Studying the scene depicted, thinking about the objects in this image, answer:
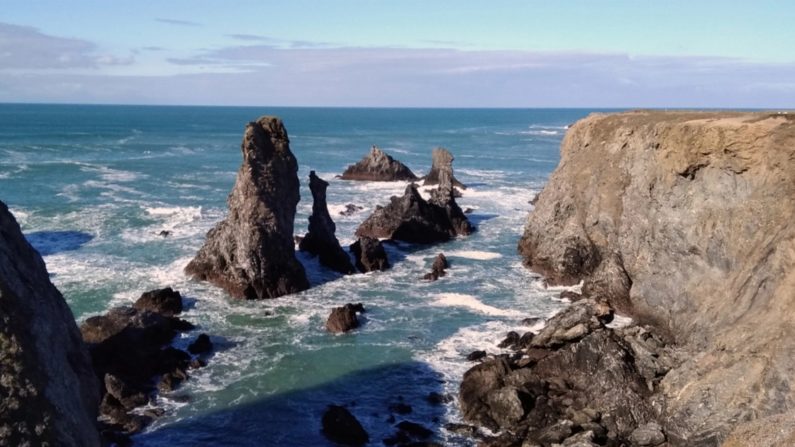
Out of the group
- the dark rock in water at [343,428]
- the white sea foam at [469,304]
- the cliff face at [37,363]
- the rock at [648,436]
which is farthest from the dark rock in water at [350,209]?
the cliff face at [37,363]

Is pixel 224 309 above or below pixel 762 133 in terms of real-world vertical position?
below

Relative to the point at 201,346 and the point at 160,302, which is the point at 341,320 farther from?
the point at 160,302

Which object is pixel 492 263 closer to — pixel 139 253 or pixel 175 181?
pixel 139 253

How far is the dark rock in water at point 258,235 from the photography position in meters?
42.8

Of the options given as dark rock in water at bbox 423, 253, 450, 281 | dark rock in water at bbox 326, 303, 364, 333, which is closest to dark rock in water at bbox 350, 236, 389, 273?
dark rock in water at bbox 423, 253, 450, 281

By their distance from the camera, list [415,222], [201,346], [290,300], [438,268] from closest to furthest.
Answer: [201,346] < [290,300] < [438,268] < [415,222]

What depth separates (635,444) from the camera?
25094 mm

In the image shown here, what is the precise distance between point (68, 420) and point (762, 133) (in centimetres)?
2841

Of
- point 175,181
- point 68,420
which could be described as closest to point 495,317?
point 68,420

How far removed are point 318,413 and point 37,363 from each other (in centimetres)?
1435

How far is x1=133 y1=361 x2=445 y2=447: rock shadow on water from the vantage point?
2641 cm

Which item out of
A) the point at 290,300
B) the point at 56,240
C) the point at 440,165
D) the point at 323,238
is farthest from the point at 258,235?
the point at 440,165

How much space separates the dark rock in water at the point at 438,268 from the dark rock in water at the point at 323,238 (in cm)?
542

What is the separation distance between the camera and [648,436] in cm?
2520
